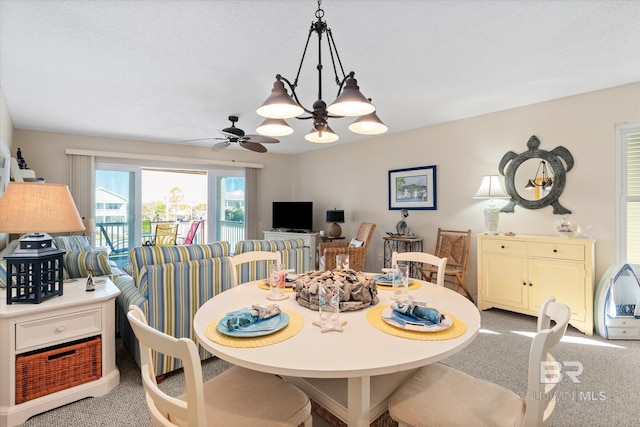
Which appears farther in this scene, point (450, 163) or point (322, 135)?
point (450, 163)

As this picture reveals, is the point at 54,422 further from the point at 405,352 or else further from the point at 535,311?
the point at 535,311

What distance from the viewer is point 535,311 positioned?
130 inches

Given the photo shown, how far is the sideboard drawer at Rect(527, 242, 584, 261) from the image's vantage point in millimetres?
3037

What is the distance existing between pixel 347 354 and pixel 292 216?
5281 mm

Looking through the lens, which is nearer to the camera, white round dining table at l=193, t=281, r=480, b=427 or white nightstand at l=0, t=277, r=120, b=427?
white round dining table at l=193, t=281, r=480, b=427

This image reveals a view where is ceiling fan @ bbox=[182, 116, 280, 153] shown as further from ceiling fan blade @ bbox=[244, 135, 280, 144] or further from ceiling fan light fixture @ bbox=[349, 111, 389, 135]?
ceiling fan light fixture @ bbox=[349, 111, 389, 135]

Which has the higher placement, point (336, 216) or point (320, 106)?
point (320, 106)

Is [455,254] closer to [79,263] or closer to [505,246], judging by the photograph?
[505,246]

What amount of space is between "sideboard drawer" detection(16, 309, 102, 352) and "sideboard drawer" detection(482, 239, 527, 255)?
3772mm

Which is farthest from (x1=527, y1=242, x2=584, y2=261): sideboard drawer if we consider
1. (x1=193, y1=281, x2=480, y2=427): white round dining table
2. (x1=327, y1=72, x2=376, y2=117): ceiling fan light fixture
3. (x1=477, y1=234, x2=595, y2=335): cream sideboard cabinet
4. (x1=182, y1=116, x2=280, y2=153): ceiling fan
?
(x1=182, y1=116, x2=280, y2=153): ceiling fan

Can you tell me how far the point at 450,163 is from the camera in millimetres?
4367

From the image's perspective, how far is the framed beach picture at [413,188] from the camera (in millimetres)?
4574

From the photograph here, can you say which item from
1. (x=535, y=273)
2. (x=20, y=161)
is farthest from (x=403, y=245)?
(x=20, y=161)

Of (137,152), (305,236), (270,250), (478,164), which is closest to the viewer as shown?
(270,250)
